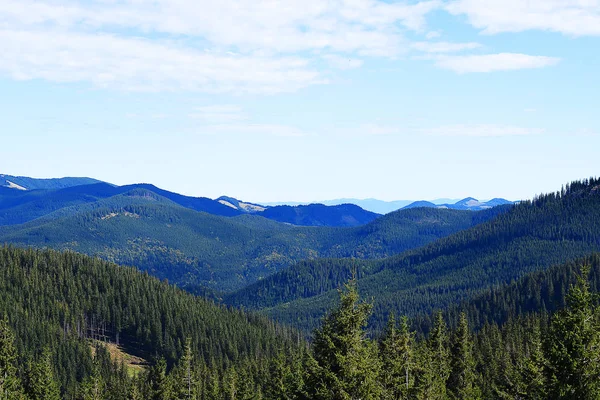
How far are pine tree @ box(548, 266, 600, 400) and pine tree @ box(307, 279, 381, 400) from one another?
11653 mm

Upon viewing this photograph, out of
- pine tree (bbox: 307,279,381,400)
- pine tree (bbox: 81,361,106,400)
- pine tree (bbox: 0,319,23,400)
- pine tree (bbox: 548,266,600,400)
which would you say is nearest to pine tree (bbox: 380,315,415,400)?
pine tree (bbox: 548,266,600,400)

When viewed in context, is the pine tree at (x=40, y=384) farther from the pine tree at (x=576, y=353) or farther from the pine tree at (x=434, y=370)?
the pine tree at (x=576, y=353)

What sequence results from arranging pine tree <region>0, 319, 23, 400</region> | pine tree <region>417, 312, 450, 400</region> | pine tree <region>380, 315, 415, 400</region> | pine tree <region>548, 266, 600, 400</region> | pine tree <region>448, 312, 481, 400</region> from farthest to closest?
pine tree <region>448, 312, 481, 400</region> < pine tree <region>0, 319, 23, 400</region> < pine tree <region>417, 312, 450, 400</region> < pine tree <region>380, 315, 415, 400</region> < pine tree <region>548, 266, 600, 400</region>

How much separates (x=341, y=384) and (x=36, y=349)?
167 meters

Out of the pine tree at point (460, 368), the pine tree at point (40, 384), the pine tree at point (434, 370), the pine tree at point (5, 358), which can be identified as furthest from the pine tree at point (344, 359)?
the pine tree at point (40, 384)

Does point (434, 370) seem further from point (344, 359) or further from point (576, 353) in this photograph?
point (344, 359)

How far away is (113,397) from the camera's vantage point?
117000mm

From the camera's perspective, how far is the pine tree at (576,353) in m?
34.9

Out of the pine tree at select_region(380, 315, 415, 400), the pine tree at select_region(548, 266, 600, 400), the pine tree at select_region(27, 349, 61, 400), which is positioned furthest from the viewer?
the pine tree at select_region(27, 349, 61, 400)

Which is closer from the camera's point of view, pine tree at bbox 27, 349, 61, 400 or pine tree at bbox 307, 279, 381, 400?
pine tree at bbox 307, 279, 381, 400

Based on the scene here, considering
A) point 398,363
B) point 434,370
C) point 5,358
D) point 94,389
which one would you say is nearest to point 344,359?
point 398,363

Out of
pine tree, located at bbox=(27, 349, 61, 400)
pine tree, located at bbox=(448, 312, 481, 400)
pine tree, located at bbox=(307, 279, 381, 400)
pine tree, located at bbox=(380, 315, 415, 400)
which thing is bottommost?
pine tree, located at bbox=(27, 349, 61, 400)

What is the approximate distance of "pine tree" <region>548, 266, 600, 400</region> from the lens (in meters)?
34.9

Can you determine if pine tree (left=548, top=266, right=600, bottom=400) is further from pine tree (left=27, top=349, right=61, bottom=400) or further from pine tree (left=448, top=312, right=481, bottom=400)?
pine tree (left=27, top=349, right=61, bottom=400)
